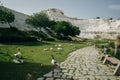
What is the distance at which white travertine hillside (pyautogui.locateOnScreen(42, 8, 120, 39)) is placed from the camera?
3831 inches

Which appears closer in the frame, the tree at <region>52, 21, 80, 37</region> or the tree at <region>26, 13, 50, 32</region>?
the tree at <region>26, 13, 50, 32</region>

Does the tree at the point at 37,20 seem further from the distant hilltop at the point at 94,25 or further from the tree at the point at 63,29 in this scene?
the distant hilltop at the point at 94,25

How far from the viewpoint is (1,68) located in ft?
37.9

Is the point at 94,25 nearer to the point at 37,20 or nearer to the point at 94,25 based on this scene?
the point at 94,25

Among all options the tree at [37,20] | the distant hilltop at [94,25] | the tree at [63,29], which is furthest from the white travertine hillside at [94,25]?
the tree at [37,20]

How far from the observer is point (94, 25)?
107 meters

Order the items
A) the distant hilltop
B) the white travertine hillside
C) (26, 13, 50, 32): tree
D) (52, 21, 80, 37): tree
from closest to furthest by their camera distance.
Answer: (26, 13, 50, 32): tree, (52, 21, 80, 37): tree, the distant hilltop, the white travertine hillside

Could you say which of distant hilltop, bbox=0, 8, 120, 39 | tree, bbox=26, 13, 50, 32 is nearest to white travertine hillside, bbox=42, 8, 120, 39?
distant hilltop, bbox=0, 8, 120, 39

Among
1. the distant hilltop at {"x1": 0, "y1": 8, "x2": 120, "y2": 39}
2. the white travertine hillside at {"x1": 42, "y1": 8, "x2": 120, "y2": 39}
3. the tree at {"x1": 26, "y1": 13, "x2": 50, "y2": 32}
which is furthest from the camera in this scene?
the white travertine hillside at {"x1": 42, "y1": 8, "x2": 120, "y2": 39}

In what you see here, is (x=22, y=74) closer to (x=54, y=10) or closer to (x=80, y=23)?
(x=80, y=23)

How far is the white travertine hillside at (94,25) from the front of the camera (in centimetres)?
9731

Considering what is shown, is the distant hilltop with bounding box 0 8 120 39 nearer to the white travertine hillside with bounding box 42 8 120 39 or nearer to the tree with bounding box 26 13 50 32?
the white travertine hillside with bounding box 42 8 120 39

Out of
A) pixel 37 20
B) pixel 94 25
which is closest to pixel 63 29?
pixel 37 20

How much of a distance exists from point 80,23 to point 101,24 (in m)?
9.35
